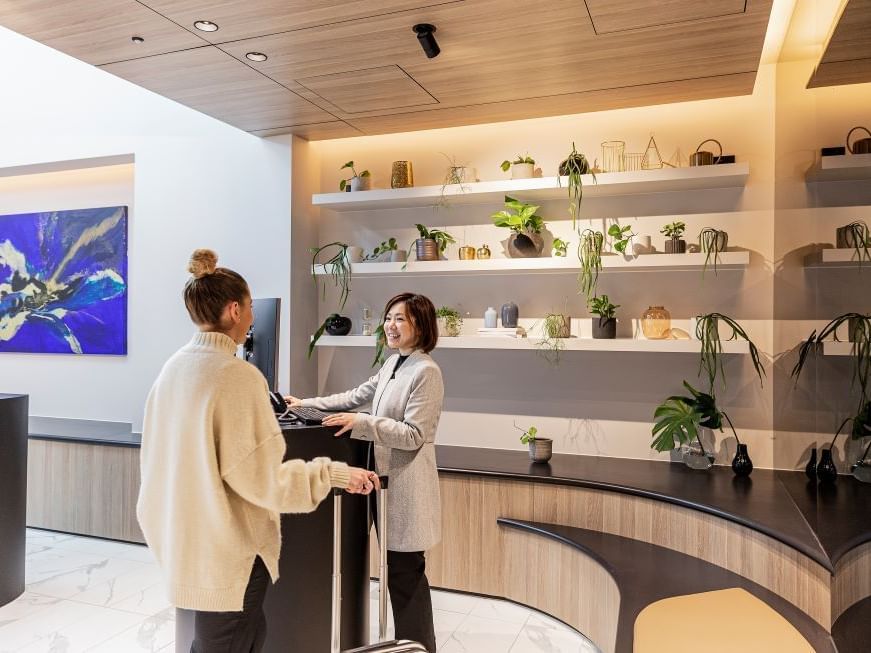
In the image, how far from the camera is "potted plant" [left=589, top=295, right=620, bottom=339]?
383 centimetres

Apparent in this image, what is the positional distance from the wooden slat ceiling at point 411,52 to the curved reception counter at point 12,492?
1758 millimetres

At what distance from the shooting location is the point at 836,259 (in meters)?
2.41

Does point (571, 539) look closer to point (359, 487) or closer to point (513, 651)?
point (513, 651)

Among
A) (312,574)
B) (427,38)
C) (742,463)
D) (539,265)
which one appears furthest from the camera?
(539,265)

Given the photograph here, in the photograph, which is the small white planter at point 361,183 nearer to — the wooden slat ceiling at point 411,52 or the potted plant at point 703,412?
the wooden slat ceiling at point 411,52

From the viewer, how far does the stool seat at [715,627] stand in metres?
1.87

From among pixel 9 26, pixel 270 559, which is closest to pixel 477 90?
pixel 9 26

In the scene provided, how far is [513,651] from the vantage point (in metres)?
2.98

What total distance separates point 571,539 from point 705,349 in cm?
118

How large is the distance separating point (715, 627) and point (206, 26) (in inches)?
116

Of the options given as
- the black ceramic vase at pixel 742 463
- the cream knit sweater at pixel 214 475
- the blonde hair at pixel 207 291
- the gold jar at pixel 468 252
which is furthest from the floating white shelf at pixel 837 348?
the gold jar at pixel 468 252

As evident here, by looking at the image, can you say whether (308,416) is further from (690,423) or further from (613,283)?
(613,283)

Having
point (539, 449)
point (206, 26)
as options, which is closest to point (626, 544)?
point (539, 449)

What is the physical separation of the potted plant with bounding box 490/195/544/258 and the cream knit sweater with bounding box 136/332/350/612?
2395mm
